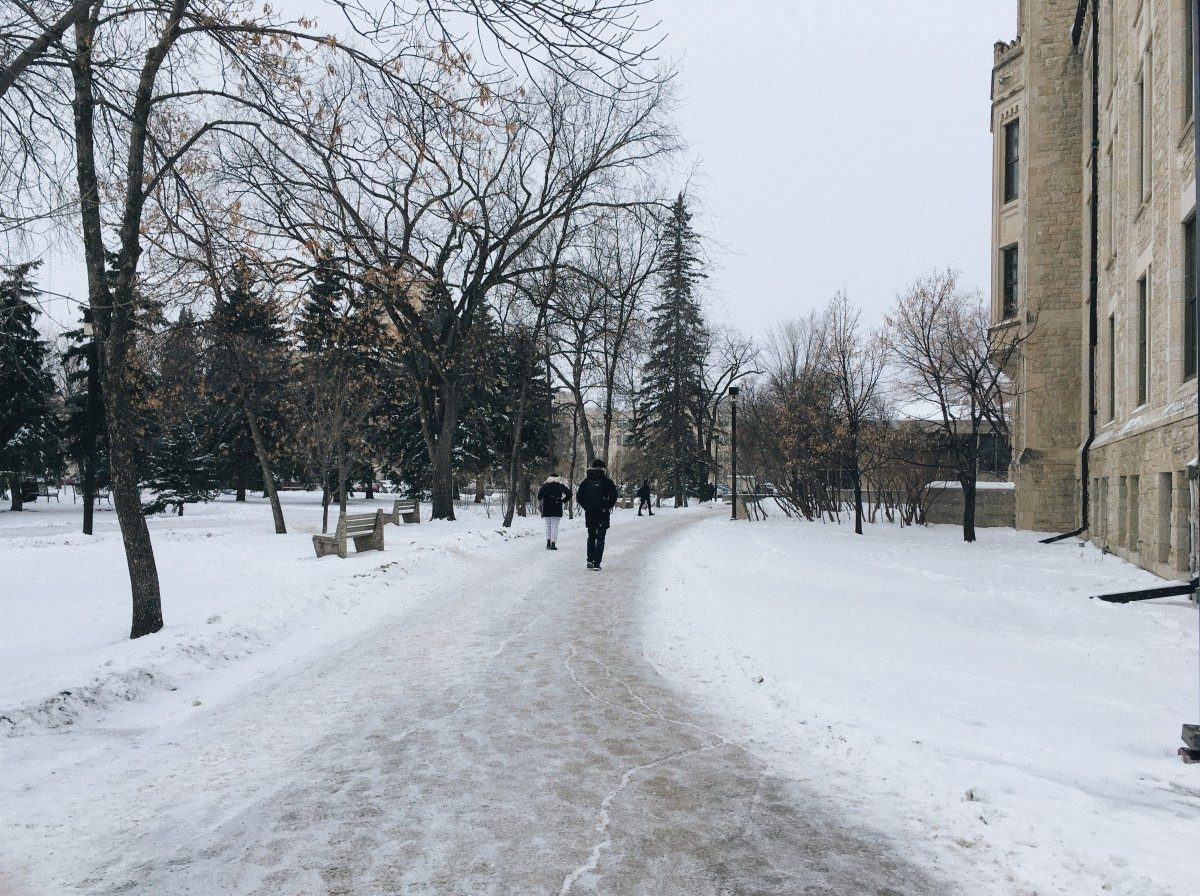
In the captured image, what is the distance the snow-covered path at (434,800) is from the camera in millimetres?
3305

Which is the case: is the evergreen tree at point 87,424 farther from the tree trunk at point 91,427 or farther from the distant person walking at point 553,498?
the distant person walking at point 553,498

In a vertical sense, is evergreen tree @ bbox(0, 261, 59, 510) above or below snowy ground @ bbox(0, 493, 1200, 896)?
above

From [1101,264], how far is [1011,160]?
27.9ft

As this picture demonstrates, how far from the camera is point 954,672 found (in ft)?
22.4

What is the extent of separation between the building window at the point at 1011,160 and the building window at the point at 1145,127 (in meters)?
10.9

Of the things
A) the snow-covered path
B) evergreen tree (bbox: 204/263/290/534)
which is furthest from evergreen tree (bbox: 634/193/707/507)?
the snow-covered path

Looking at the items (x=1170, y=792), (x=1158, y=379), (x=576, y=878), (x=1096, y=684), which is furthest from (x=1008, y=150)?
(x=576, y=878)

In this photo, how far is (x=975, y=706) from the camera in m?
5.68

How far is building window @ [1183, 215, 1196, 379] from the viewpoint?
1225 centimetres

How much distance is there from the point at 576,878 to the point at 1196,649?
7774 mm

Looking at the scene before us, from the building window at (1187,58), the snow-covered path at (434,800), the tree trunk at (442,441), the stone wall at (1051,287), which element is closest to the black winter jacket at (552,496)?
the tree trunk at (442,441)

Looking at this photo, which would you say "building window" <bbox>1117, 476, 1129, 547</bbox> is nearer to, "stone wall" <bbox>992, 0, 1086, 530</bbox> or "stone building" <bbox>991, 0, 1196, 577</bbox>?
"stone building" <bbox>991, 0, 1196, 577</bbox>

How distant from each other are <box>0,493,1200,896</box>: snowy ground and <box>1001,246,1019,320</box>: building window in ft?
58.3

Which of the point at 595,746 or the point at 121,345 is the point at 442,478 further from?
the point at 595,746
